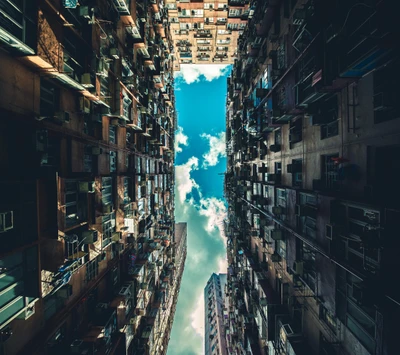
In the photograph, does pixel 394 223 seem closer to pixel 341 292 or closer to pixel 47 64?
pixel 341 292

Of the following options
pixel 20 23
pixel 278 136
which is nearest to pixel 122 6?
pixel 20 23

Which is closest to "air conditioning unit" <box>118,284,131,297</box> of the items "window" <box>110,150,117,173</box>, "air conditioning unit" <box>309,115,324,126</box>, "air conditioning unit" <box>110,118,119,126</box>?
"window" <box>110,150,117,173</box>

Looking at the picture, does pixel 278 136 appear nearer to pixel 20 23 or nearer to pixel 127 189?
pixel 127 189

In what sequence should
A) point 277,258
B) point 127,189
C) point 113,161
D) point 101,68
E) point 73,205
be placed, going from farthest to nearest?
point 127,189 < point 277,258 < point 113,161 < point 101,68 < point 73,205

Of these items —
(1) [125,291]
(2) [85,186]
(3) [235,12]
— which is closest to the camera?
(2) [85,186]

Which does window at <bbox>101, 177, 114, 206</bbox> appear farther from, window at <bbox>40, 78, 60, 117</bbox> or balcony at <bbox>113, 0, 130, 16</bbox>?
balcony at <bbox>113, 0, 130, 16</bbox>

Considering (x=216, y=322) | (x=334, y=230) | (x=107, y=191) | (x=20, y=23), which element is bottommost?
(x=216, y=322)

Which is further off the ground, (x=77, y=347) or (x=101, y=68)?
(x=101, y=68)
